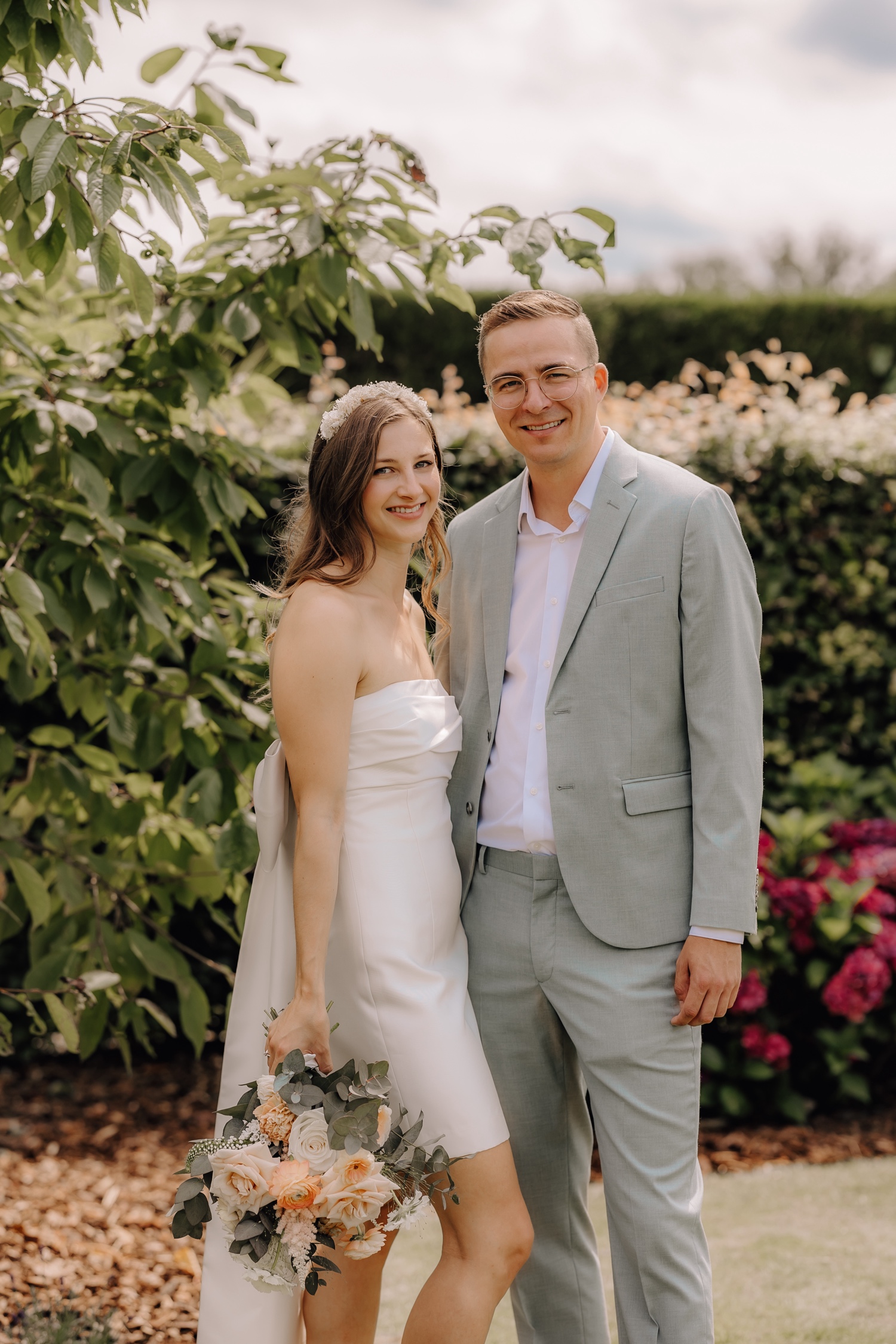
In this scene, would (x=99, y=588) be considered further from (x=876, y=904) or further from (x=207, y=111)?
(x=876, y=904)

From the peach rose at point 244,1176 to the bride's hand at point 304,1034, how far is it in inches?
8.2

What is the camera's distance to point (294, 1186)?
6.06 ft

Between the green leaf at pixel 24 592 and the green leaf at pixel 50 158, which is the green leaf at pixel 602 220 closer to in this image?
the green leaf at pixel 50 158

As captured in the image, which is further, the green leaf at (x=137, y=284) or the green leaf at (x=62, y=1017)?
the green leaf at (x=62, y=1017)

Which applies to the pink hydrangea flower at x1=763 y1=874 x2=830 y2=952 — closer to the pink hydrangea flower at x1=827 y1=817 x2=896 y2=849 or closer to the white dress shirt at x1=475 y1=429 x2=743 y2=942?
the pink hydrangea flower at x1=827 y1=817 x2=896 y2=849

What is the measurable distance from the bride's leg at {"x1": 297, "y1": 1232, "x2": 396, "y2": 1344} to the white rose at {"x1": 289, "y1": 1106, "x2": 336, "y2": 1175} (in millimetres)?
538

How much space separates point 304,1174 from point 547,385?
4.76 feet

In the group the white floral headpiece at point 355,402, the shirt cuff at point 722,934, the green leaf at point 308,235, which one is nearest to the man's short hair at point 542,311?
the white floral headpiece at point 355,402

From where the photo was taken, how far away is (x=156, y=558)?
2484 mm

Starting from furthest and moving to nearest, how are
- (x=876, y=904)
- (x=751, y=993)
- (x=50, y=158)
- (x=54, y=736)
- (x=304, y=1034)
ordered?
1. (x=876, y=904)
2. (x=751, y=993)
3. (x=54, y=736)
4. (x=304, y=1034)
5. (x=50, y=158)

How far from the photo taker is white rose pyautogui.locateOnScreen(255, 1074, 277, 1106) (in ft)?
6.41

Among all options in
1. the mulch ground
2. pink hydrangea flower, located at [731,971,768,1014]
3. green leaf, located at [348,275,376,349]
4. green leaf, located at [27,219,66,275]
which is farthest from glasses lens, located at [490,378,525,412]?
pink hydrangea flower, located at [731,971,768,1014]

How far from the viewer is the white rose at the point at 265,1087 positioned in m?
1.96

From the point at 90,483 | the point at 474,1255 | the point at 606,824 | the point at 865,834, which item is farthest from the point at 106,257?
the point at 865,834
